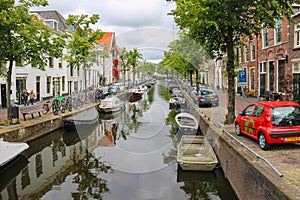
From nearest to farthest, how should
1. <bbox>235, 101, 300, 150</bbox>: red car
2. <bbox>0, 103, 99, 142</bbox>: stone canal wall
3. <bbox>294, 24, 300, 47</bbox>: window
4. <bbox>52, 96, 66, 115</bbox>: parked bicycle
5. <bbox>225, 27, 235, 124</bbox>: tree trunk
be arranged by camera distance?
<bbox>235, 101, 300, 150</bbox>: red car < <bbox>0, 103, 99, 142</bbox>: stone canal wall < <bbox>225, 27, 235, 124</bbox>: tree trunk < <bbox>52, 96, 66, 115</bbox>: parked bicycle < <bbox>294, 24, 300, 47</bbox>: window

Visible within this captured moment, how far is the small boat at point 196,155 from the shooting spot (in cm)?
941

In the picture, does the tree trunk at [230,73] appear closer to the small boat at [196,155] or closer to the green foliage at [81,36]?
the small boat at [196,155]

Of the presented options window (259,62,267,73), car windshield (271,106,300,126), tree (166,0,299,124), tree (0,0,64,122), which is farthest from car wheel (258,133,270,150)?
window (259,62,267,73)

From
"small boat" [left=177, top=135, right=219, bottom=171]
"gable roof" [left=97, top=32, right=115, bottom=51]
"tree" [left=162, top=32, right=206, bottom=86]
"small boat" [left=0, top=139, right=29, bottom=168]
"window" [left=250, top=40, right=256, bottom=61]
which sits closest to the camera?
"small boat" [left=177, top=135, right=219, bottom=171]

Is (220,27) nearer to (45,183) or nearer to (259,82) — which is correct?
(45,183)

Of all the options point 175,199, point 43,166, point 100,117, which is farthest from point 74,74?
point 175,199

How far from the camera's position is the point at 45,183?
9273 mm

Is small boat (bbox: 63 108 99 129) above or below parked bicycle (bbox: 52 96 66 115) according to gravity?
below

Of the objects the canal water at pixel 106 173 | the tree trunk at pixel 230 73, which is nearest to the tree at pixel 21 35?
the canal water at pixel 106 173

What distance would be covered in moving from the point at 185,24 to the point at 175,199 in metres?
7.27

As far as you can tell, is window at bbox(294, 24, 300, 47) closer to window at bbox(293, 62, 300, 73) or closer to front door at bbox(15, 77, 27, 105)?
window at bbox(293, 62, 300, 73)

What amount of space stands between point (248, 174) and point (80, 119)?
1385 centimetres

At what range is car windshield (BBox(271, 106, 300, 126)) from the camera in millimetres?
8031

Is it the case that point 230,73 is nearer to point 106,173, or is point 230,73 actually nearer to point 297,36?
point 106,173
